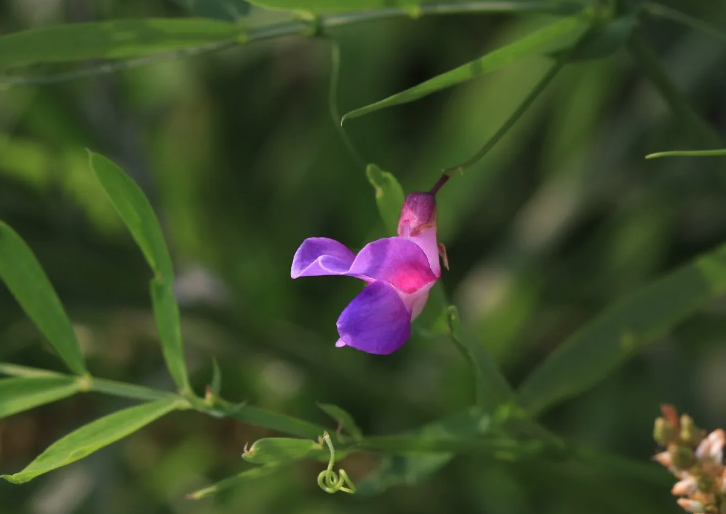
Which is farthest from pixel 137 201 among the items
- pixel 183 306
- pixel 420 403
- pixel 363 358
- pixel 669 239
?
pixel 669 239

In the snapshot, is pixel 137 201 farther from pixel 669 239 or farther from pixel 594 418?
pixel 669 239

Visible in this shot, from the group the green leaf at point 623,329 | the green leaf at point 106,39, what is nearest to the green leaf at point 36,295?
the green leaf at point 106,39

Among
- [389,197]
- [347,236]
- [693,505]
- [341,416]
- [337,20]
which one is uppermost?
[347,236]

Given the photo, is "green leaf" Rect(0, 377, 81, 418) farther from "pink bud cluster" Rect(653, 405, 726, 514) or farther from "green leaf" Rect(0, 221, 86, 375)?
"pink bud cluster" Rect(653, 405, 726, 514)

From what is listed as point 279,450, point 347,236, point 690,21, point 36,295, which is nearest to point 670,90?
point 690,21

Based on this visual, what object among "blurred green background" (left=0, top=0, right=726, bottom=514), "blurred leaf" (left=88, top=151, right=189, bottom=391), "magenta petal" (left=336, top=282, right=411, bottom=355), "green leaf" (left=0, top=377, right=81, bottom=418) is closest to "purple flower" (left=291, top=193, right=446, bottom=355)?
"magenta petal" (left=336, top=282, right=411, bottom=355)

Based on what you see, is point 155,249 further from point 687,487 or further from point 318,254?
point 687,487
